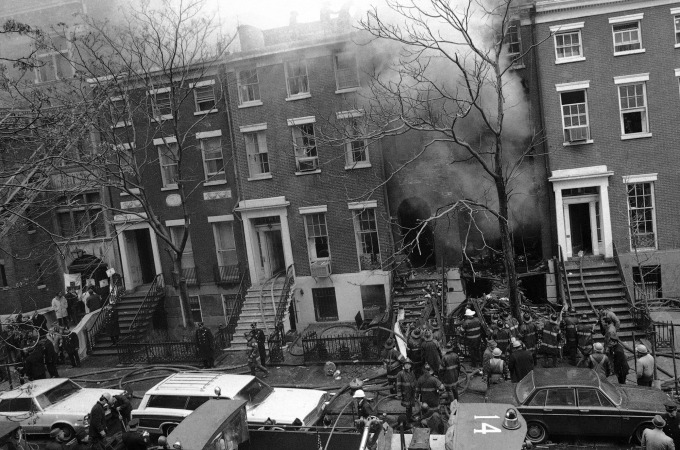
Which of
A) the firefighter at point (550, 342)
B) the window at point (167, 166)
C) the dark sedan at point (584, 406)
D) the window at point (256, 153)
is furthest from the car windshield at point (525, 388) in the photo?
the window at point (167, 166)

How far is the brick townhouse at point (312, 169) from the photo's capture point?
21438 millimetres

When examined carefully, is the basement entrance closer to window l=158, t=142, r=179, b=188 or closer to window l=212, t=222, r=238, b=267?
window l=212, t=222, r=238, b=267

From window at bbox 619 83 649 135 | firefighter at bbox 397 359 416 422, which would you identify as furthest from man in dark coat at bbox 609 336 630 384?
window at bbox 619 83 649 135

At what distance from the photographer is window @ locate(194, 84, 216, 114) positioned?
76.6 feet

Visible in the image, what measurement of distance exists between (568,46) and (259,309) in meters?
14.0

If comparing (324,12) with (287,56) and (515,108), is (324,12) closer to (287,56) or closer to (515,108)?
(287,56)

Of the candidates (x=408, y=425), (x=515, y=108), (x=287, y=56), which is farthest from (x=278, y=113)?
(x=408, y=425)

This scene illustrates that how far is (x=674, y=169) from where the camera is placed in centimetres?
1952

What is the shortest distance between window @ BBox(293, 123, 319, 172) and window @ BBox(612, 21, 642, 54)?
10725 mm

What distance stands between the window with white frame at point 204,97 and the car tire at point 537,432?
54.8ft

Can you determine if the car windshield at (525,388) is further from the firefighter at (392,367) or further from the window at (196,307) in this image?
the window at (196,307)

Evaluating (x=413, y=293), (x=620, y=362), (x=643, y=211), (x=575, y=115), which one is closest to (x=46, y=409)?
(x=413, y=293)

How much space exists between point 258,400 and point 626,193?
1387 centimetres

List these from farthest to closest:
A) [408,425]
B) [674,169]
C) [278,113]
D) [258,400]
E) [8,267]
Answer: [8,267]
[278,113]
[674,169]
[258,400]
[408,425]
